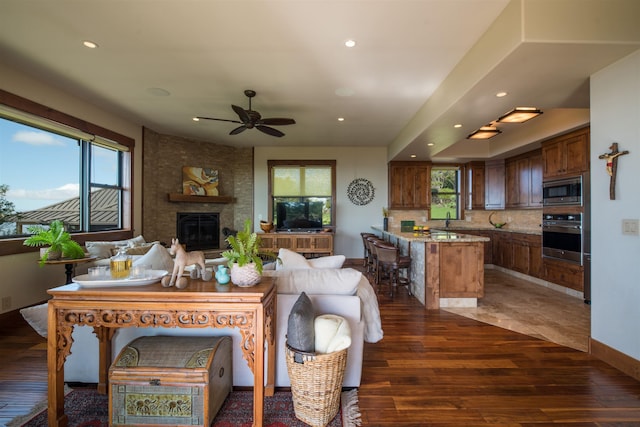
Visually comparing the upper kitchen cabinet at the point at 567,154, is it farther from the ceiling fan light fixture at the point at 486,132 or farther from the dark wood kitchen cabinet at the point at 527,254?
the dark wood kitchen cabinet at the point at 527,254

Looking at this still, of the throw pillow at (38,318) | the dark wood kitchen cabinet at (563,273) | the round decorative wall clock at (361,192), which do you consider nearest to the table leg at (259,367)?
the throw pillow at (38,318)

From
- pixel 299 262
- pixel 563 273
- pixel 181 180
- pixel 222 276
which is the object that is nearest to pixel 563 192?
pixel 563 273

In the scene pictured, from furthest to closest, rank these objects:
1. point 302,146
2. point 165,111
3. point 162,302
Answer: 1. point 302,146
2. point 165,111
3. point 162,302

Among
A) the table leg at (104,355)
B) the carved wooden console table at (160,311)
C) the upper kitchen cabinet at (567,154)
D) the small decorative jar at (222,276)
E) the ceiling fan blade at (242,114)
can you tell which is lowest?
the table leg at (104,355)

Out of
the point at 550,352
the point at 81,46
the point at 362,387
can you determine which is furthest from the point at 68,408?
the point at 550,352

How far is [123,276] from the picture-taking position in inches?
67.9

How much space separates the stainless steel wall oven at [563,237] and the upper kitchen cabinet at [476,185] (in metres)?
1.98

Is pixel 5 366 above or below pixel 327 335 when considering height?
below

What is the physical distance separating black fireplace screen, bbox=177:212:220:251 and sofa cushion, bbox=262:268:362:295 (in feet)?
16.8

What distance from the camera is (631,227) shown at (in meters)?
2.25

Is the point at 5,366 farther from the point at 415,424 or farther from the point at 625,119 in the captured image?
the point at 625,119

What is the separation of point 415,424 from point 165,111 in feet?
17.8

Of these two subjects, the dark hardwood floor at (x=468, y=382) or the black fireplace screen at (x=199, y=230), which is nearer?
the dark hardwood floor at (x=468, y=382)

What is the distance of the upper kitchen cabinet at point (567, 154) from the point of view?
420cm
